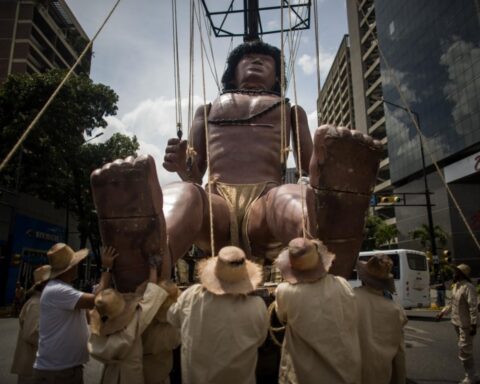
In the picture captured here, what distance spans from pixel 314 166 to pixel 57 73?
607 inches

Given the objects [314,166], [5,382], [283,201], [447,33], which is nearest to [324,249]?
[314,166]

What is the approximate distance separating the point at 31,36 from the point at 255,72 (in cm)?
2791

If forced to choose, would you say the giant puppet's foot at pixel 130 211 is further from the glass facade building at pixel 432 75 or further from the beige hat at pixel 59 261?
the glass facade building at pixel 432 75

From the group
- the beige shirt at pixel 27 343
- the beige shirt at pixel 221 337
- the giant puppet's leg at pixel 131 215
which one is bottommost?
the beige shirt at pixel 27 343

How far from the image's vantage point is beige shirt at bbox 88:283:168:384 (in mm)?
2109

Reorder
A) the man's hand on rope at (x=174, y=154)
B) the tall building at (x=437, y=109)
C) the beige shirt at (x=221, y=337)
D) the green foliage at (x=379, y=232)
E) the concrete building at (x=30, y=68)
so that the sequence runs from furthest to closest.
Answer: the green foliage at (x=379, y=232)
the tall building at (x=437, y=109)
the concrete building at (x=30, y=68)
the man's hand on rope at (x=174, y=154)
the beige shirt at (x=221, y=337)

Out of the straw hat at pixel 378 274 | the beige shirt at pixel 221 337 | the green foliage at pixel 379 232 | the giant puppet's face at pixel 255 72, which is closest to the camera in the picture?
the beige shirt at pixel 221 337

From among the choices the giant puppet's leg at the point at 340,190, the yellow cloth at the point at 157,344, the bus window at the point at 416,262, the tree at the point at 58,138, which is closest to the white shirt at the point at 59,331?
the yellow cloth at the point at 157,344

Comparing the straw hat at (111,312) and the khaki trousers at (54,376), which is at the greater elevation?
the straw hat at (111,312)

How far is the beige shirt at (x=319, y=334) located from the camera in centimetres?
197

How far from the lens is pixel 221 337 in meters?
1.90

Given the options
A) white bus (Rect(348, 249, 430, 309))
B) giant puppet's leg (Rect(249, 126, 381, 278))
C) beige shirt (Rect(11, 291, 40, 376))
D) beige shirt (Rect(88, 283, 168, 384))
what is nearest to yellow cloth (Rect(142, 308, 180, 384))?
beige shirt (Rect(88, 283, 168, 384))

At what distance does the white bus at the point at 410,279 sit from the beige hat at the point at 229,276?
505 inches

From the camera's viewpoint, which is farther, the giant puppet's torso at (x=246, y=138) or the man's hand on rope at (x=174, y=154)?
the giant puppet's torso at (x=246, y=138)
